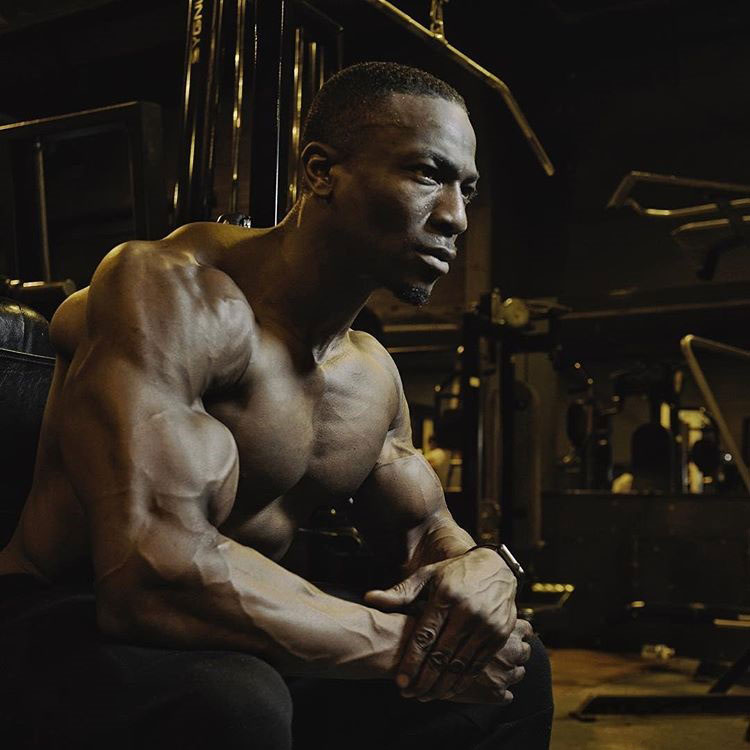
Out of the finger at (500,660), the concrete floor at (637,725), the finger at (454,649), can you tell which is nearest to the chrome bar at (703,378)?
the concrete floor at (637,725)

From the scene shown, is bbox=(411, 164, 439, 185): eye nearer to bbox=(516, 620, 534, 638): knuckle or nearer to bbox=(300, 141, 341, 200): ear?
bbox=(300, 141, 341, 200): ear

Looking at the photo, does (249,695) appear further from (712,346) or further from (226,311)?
(712,346)

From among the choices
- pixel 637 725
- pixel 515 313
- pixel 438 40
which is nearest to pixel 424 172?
pixel 438 40

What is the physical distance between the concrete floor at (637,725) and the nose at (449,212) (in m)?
2.43

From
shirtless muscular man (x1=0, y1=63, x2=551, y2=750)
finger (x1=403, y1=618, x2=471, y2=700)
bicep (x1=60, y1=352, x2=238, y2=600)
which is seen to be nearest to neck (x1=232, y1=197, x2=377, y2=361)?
shirtless muscular man (x1=0, y1=63, x2=551, y2=750)

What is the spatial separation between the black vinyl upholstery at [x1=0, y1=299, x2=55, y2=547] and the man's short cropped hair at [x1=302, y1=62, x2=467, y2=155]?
71 centimetres

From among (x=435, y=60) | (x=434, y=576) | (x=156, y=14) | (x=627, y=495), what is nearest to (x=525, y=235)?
(x=435, y=60)

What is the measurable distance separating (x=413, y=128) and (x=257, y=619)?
75cm

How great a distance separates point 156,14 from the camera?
7.61m

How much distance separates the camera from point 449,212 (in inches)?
61.7

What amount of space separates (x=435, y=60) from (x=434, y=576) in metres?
6.30

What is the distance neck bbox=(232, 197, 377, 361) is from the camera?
161 centimetres

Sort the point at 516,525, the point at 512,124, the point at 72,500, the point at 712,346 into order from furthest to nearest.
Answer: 1. the point at 512,124
2. the point at 516,525
3. the point at 712,346
4. the point at 72,500

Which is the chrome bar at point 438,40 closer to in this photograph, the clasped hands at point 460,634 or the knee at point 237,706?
the clasped hands at point 460,634
